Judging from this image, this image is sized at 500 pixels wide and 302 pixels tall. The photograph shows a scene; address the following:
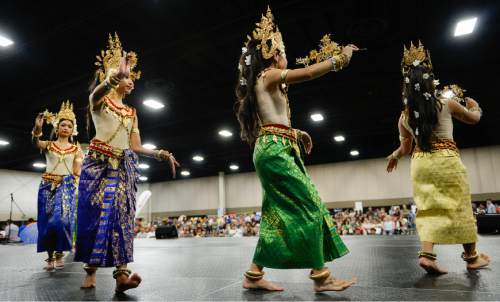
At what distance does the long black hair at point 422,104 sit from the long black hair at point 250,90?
1323 mm

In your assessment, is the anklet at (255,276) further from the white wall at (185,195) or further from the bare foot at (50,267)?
the white wall at (185,195)

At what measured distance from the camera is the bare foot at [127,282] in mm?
2079

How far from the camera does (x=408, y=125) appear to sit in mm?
2992

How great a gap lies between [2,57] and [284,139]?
7.55m

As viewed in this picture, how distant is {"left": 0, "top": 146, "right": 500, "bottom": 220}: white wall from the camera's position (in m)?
16.9

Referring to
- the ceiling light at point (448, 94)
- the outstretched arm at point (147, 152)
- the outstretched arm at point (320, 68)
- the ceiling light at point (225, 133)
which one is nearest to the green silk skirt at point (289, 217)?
the outstretched arm at point (320, 68)

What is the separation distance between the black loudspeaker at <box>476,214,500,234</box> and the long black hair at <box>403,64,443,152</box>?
7972mm

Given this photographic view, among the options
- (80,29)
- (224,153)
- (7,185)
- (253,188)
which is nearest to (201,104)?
(80,29)

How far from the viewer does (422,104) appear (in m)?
2.85

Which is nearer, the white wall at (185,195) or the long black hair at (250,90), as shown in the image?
the long black hair at (250,90)

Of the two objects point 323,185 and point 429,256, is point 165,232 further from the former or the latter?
point 429,256

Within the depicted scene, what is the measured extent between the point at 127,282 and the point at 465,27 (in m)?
7.24

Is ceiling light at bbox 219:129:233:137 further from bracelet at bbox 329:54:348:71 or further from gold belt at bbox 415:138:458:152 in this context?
bracelet at bbox 329:54:348:71

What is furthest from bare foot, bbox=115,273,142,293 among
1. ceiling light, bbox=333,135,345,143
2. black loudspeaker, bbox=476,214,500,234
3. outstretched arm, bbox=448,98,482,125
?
ceiling light, bbox=333,135,345,143
